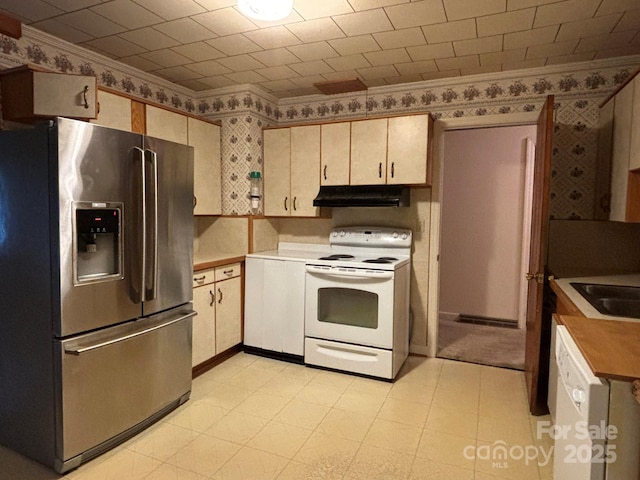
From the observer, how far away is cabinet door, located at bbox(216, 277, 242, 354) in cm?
313

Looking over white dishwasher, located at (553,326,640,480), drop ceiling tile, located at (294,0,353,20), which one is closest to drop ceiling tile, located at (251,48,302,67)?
drop ceiling tile, located at (294,0,353,20)

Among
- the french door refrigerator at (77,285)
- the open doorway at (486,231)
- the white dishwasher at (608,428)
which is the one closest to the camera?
the white dishwasher at (608,428)

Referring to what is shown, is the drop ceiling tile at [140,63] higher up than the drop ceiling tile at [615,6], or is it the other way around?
the drop ceiling tile at [140,63]

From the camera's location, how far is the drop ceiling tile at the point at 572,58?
2.70 meters

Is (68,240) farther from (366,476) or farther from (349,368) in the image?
(349,368)

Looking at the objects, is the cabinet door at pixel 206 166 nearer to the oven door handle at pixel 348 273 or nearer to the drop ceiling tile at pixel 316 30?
the oven door handle at pixel 348 273

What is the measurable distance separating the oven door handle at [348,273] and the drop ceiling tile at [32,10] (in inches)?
89.9

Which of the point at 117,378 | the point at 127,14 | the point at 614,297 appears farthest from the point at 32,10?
the point at 614,297

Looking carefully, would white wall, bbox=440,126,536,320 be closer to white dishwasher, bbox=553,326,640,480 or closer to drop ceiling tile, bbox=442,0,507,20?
drop ceiling tile, bbox=442,0,507,20

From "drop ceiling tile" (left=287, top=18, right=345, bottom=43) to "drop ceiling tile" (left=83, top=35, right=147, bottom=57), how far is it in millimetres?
1132

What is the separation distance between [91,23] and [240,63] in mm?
1005

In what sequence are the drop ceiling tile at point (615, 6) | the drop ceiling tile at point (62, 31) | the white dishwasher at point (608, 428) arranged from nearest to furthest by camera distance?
1. the white dishwasher at point (608, 428)
2. the drop ceiling tile at point (615, 6)
3. the drop ceiling tile at point (62, 31)

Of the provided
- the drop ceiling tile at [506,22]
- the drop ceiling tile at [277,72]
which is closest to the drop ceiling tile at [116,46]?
the drop ceiling tile at [277,72]

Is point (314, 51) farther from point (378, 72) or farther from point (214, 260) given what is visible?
point (214, 260)
